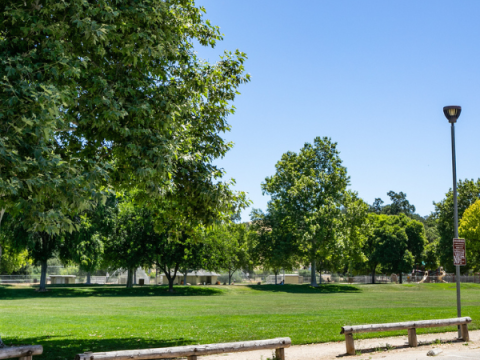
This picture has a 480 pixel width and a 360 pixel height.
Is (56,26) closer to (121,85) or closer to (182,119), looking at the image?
(121,85)

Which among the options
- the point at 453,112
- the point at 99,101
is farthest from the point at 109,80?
the point at 453,112

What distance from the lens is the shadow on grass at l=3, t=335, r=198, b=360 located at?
11148 millimetres

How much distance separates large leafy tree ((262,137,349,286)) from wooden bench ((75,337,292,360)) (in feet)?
135

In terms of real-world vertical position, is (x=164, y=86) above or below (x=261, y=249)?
above

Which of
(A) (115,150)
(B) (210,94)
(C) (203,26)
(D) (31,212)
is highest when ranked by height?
(C) (203,26)

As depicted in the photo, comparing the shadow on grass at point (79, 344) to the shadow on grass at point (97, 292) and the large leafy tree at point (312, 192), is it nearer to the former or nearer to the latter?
the shadow on grass at point (97, 292)

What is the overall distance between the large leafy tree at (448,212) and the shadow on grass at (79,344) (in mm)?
67390

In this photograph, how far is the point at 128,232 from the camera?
49.1 meters

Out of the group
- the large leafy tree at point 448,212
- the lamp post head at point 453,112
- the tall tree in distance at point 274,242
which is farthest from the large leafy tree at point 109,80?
the large leafy tree at point 448,212

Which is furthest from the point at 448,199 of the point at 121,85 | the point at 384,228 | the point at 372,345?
the point at 121,85

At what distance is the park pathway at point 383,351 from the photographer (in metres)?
10.6

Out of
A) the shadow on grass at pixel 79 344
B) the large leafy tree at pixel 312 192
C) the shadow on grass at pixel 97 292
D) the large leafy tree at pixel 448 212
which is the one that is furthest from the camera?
the large leafy tree at pixel 448 212

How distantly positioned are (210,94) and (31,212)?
21.6ft

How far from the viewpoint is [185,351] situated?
28.3 feet
